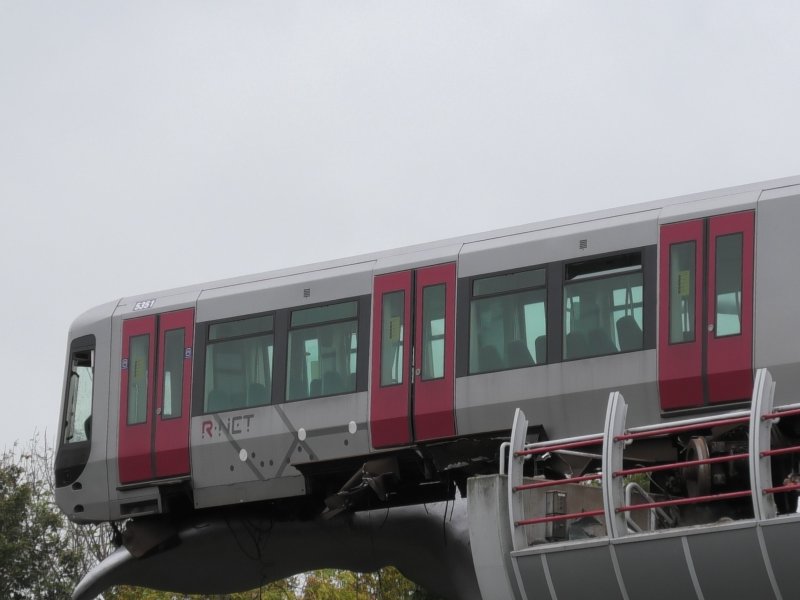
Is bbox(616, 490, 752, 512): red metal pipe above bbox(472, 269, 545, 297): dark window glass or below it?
below

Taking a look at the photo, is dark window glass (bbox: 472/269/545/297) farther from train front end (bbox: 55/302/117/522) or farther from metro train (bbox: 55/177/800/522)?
train front end (bbox: 55/302/117/522)

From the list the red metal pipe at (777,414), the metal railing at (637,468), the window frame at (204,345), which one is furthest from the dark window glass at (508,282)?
the red metal pipe at (777,414)

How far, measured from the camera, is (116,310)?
20.0 metres

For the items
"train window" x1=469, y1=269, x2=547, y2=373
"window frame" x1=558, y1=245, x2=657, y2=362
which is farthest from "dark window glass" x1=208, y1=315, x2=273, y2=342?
"window frame" x1=558, y1=245, x2=657, y2=362

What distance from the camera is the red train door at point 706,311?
50.6 feet

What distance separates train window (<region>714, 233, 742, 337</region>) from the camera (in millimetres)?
15539

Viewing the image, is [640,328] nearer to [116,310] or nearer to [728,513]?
[728,513]

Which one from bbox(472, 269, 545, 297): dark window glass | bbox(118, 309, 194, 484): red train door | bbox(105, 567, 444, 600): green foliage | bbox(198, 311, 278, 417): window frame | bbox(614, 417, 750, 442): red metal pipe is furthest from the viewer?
bbox(105, 567, 444, 600): green foliage

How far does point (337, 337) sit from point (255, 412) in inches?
55.5

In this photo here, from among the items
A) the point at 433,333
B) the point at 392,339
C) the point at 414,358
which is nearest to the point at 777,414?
the point at 433,333

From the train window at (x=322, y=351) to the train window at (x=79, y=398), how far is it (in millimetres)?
3236

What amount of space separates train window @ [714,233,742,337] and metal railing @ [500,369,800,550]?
8.01ft

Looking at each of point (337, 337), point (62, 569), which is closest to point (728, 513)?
point (337, 337)

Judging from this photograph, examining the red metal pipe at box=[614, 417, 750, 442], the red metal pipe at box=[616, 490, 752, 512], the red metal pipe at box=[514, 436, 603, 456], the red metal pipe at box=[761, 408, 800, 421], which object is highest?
the red metal pipe at box=[761, 408, 800, 421]
